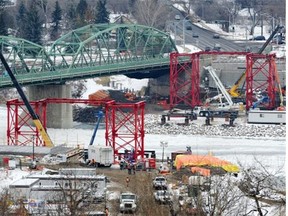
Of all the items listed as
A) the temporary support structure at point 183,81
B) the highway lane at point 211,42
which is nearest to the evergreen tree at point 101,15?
the highway lane at point 211,42

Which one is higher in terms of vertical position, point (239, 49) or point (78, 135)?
point (239, 49)

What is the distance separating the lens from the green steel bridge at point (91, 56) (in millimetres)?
38438

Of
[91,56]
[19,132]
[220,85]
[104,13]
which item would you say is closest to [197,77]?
[220,85]

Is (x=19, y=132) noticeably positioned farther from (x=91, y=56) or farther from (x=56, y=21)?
(x=56, y=21)

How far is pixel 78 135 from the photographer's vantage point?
33.8 m

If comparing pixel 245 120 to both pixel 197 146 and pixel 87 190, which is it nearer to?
pixel 197 146

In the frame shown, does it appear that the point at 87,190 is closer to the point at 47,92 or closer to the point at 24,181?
the point at 24,181

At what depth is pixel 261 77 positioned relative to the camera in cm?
4478

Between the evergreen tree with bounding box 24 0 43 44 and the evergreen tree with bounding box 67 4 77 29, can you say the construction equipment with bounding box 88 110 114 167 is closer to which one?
the evergreen tree with bounding box 24 0 43 44

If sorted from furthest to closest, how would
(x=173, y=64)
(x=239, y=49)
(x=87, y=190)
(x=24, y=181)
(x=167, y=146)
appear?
(x=239, y=49) < (x=173, y=64) < (x=167, y=146) < (x=24, y=181) < (x=87, y=190)

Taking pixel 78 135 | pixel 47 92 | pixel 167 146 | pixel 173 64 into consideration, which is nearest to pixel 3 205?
pixel 167 146

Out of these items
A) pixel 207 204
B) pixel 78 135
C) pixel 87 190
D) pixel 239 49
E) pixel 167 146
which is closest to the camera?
pixel 207 204

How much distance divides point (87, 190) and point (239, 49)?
3656 cm

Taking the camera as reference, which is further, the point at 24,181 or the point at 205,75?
the point at 205,75
